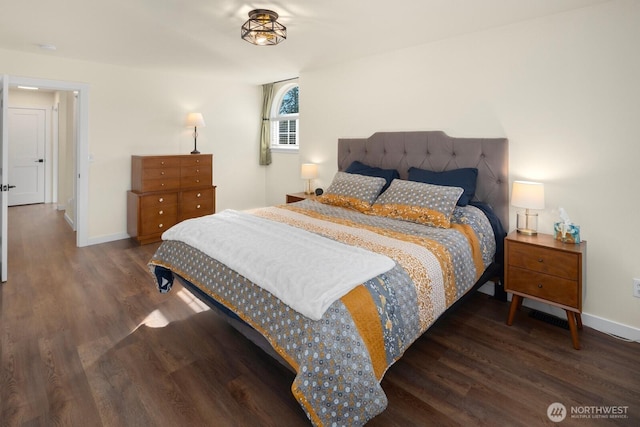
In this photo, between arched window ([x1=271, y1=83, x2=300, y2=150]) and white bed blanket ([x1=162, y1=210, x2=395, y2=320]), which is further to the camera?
arched window ([x1=271, y1=83, x2=300, y2=150])

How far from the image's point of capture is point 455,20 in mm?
2730

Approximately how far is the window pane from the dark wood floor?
11.6ft

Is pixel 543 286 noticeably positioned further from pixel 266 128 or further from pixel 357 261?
pixel 266 128

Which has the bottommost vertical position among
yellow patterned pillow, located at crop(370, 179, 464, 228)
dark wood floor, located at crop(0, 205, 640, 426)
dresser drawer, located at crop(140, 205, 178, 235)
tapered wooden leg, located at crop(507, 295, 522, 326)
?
dark wood floor, located at crop(0, 205, 640, 426)

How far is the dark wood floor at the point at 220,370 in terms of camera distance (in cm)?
169

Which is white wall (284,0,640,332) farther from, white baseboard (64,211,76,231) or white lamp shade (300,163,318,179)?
white baseboard (64,211,76,231)

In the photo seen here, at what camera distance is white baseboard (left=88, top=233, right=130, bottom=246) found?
4.44 m

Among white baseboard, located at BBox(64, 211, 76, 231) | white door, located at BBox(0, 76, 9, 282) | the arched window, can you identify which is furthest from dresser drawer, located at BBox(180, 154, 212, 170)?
white baseboard, located at BBox(64, 211, 76, 231)

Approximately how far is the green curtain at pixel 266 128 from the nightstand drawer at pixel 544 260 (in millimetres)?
4183

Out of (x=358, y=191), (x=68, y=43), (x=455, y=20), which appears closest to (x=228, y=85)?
(x=68, y=43)

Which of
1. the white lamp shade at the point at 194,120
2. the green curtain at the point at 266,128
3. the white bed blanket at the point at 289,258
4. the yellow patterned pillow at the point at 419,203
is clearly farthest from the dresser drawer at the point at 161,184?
the yellow patterned pillow at the point at 419,203

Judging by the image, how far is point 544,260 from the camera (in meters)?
2.35

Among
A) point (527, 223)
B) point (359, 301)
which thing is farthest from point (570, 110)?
point (359, 301)

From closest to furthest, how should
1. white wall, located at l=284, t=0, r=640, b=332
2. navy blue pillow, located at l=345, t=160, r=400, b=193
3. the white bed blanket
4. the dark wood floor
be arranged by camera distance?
the white bed blanket < the dark wood floor < white wall, located at l=284, t=0, r=640, b=332 < navy blue pillow, located at l=345, t=160, r=400, b=193
